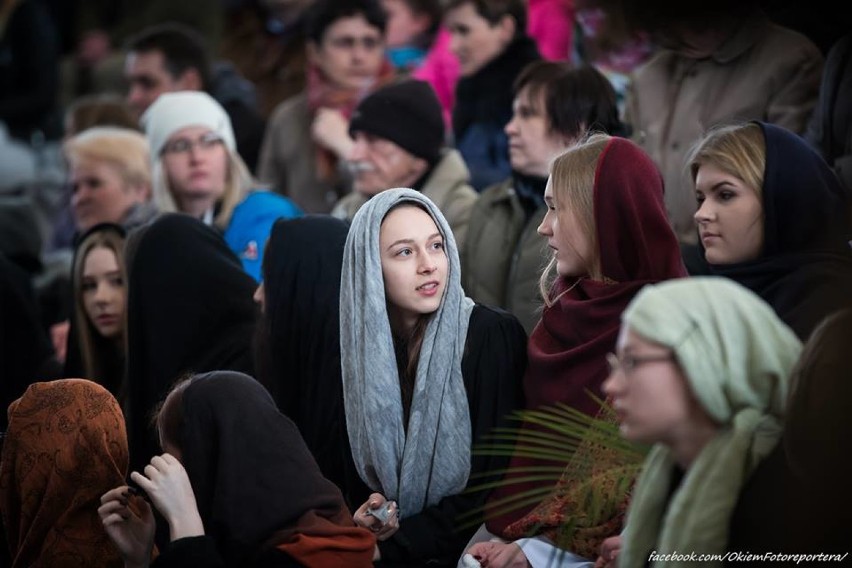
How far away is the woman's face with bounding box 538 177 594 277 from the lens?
5387mm

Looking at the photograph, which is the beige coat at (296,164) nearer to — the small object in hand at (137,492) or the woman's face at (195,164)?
the woman's face at (195,164)

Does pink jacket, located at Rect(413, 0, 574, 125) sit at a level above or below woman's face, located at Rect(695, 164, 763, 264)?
above

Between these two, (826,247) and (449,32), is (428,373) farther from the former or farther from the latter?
(449,32)

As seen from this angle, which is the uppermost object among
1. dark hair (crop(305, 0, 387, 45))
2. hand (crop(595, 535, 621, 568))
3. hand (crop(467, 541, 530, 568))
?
dark hair (crop(305, 0, 387, 45))

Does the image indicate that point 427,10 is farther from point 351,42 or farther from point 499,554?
point 499,554

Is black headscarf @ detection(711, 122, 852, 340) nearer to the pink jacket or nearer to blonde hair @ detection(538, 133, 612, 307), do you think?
blonde hair @ detection(538, 133, 612, 307)

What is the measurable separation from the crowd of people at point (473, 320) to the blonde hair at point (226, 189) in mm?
15

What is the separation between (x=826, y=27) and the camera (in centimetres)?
756

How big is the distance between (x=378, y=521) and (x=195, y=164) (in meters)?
3.53

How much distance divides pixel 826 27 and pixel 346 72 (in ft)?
9.96

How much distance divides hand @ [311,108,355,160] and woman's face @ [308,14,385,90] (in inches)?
8.3

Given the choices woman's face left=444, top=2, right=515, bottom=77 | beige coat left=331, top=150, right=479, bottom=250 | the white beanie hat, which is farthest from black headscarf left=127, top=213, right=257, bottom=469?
woman's face left=444, top=2, right=515, bottom=77

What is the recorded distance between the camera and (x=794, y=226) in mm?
5488

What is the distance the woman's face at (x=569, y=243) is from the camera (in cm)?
539
